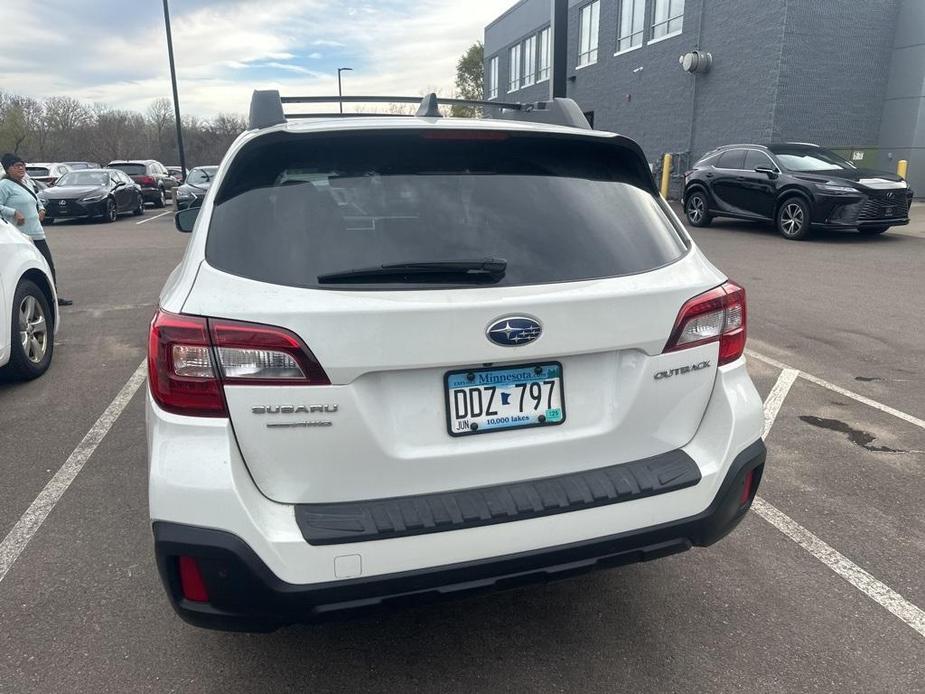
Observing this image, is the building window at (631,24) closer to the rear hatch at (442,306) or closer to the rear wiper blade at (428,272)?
→ the rear hatch at (442,306)

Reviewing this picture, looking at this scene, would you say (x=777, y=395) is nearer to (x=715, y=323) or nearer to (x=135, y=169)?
(x=715, y=323)

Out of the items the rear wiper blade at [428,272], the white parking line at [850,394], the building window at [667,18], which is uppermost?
the building window at [667,18]

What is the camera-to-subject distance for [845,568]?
2.98 meters

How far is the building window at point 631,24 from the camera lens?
26281 millimetres

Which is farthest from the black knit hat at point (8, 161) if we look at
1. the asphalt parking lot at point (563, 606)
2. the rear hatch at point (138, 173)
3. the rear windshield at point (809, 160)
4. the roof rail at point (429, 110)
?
the rear hatch at point (138, 173)

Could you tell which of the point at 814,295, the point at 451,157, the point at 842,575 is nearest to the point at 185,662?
the point at 451,157

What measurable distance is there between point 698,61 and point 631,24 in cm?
609

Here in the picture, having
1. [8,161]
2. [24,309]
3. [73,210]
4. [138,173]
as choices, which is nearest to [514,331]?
[24,309]

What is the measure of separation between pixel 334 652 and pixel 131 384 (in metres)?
3.64

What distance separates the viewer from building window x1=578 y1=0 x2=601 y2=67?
29.8 meters

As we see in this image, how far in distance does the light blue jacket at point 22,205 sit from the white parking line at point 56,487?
3.53 m

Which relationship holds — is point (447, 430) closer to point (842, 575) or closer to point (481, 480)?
point (481, 480)

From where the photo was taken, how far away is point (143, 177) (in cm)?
2486

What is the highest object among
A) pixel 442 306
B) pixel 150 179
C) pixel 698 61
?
pixel 698 61
